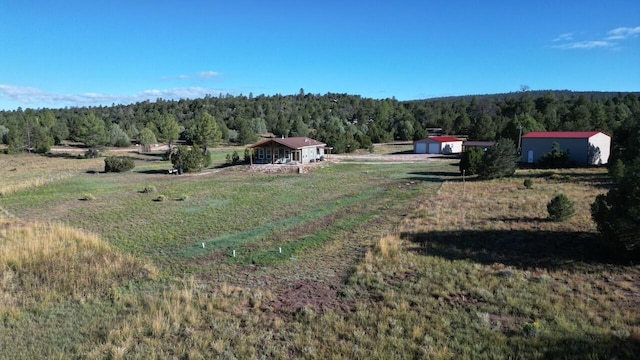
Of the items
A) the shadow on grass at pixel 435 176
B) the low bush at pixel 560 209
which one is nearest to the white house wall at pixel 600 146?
the shadow on grass at pixel 435 176

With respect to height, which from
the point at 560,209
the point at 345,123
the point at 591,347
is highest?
the point at 345,123

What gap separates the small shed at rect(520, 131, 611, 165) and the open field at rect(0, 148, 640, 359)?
25.1m

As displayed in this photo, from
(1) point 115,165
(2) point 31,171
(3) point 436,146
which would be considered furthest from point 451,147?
(2) point 31,171

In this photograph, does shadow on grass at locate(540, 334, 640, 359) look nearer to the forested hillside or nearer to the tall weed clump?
the tall weed clump

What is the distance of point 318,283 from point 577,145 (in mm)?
45439

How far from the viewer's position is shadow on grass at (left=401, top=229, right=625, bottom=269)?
584 inches

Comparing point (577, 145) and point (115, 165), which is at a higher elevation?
point (577, 145)

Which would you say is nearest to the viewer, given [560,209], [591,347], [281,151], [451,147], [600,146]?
[591,347]

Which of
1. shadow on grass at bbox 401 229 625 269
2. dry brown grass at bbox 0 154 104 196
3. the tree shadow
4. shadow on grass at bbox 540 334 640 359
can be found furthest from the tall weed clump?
the tree shadow

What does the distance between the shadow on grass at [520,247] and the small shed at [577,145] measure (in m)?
34.7

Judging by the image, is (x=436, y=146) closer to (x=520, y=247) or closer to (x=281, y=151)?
(x=281, y=151)

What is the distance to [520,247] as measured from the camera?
54.6 feet

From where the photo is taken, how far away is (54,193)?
1351 inches

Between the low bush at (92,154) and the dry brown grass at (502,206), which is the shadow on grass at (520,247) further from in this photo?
the low bush at (92,154)
